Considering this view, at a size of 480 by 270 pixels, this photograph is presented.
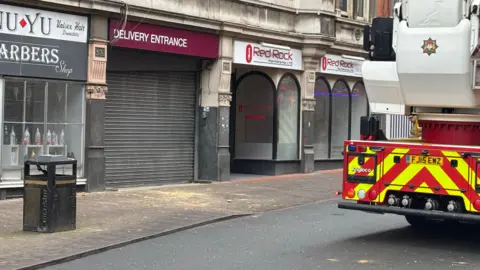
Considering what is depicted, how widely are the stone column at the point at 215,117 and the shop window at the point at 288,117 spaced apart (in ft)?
9.19

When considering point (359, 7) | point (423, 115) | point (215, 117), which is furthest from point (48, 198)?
point (359, 7)

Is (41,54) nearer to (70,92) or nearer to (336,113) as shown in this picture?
(70,92)

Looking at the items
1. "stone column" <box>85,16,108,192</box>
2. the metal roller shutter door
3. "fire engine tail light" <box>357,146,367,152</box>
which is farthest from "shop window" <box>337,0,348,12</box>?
"fire engine tail light" <box>357,146,367,152</box>

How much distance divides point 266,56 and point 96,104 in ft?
20.6

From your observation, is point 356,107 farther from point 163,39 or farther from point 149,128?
point 163,39

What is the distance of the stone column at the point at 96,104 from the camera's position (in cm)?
1544

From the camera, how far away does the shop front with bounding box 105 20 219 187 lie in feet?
54.7

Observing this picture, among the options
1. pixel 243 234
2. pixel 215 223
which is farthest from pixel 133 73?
pixel 243 234

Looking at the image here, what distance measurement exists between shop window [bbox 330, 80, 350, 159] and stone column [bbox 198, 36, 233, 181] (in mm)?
6005

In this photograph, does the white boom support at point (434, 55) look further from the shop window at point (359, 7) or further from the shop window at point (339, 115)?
the shop window at point (359, 7)

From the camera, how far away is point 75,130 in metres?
15.6

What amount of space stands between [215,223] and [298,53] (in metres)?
10.5

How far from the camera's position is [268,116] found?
21562mm

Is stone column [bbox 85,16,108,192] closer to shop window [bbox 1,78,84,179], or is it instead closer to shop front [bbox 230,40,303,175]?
shop window [bbox 1,78,84,179]
